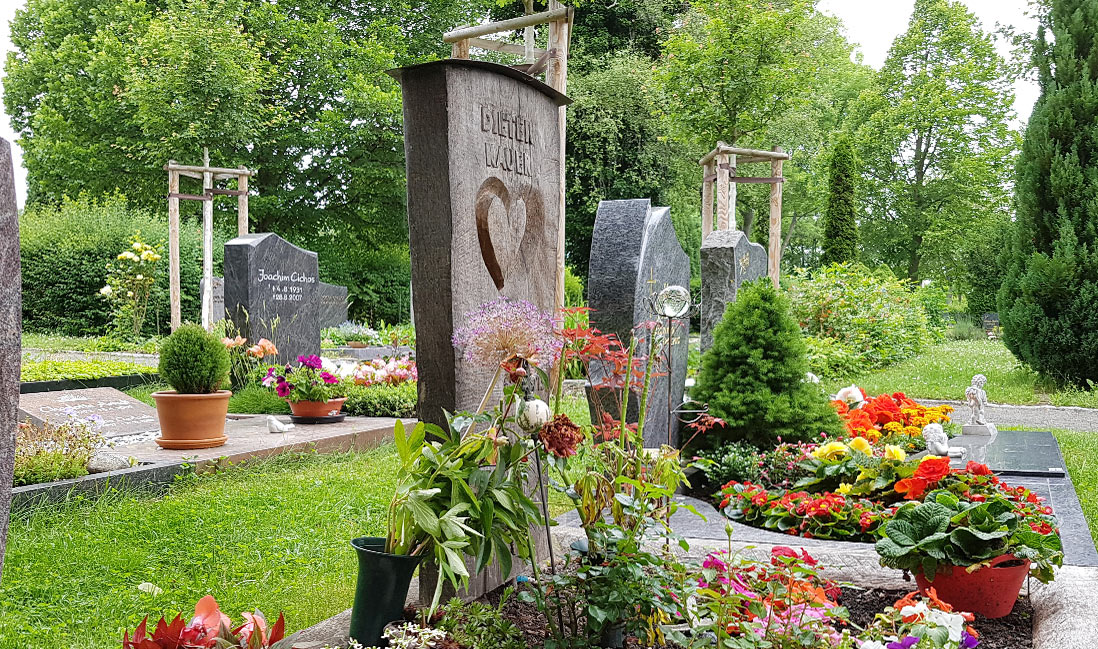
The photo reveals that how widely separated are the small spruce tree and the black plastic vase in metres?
3.24

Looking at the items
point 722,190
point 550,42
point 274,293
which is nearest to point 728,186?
point 722,190

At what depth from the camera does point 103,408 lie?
290 inches

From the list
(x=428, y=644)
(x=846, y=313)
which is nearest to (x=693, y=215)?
(x=846, y=313)

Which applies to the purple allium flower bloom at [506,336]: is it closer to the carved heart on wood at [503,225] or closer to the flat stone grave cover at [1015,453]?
the carved heart on wood at [503,225]

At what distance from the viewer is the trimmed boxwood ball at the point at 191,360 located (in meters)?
6.24

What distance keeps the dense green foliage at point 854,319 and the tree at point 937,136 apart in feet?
40.9

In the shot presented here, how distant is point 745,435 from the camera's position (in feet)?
17.3

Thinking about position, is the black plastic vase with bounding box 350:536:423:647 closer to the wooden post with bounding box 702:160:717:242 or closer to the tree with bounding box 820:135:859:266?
the wooden post with bounding box 702:160:717:242

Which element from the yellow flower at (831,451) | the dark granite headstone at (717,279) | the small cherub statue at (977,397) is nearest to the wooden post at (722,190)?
the dark granite headstone at (717,279)

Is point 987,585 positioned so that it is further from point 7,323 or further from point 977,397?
point 977,397

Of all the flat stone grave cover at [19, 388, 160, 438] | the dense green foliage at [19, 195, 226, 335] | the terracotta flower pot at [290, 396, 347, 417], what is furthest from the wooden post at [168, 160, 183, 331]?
the terracotta flower pot at [290, 396, 347, 417]

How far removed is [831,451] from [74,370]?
384 inches

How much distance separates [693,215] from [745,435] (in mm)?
20610

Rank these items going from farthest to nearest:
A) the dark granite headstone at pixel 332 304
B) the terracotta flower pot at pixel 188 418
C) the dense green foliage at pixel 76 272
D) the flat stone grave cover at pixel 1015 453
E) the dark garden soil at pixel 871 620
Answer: the dense green foliage at pixel 76 272 < the dark granite headstone at pixel 332 304 < the terracotta flower pot at pixel 188 418 < the flat stone grave cover at pixel 1015 453 < the dark garden soil at pixel 871 620
